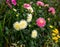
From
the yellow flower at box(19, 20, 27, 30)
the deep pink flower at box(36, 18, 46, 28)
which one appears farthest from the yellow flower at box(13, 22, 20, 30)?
the deep pink flower at box(36, 18, 46, 28)

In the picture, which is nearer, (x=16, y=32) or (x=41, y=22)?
(x=16, y=32)

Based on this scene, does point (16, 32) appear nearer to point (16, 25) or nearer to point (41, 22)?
point (16, 25)

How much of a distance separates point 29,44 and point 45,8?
0.56m

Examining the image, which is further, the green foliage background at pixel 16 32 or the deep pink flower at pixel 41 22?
the deep pink flower at pixel 41 22

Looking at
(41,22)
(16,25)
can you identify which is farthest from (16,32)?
(41,22)

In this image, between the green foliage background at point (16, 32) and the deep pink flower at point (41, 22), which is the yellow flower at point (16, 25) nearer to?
the green foliage background at point (16, 32)

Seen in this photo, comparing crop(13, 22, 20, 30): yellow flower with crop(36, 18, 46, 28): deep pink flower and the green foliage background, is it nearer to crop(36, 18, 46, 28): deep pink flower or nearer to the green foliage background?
the green foliage background

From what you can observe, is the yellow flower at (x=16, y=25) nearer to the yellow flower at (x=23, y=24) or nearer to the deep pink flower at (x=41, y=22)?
the yellow flower at (x=23, y=24)

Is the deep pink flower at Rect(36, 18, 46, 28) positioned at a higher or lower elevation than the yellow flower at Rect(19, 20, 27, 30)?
lower

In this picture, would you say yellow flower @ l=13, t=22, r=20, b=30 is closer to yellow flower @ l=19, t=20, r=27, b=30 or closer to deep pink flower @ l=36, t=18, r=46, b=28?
yellow flower @ l=19, t=20, r=27, b=30

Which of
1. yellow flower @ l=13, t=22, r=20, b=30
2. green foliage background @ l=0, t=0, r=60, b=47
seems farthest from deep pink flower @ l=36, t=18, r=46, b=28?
yellow flower @ l=13, t=22, r=20, b=30

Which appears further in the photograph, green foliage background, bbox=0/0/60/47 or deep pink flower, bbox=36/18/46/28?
deep pink flower, bbox=36/18/46/28

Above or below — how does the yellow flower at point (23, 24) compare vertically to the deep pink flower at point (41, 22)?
above

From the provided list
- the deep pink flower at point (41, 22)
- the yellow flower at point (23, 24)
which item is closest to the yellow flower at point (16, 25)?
the yellow flower at point (23, 24)
